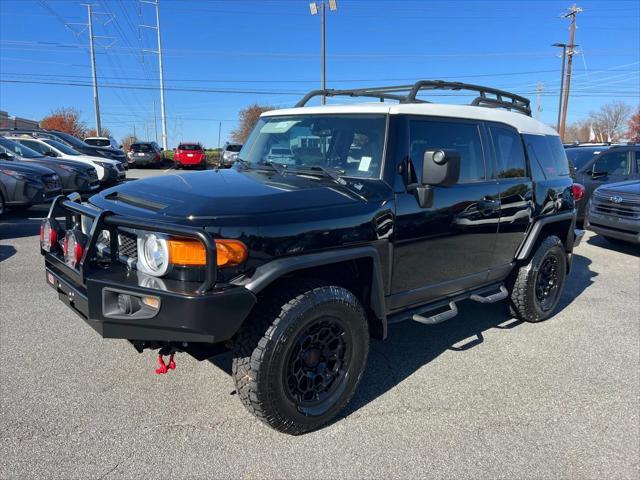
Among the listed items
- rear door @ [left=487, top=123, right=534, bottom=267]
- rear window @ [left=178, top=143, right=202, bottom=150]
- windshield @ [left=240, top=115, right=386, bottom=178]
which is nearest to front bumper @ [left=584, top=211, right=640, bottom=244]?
rear door @ [left=487, top=123, right=534, bottom=267]

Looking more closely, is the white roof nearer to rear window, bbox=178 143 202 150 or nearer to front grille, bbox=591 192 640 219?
front grille, bbox=591 192 640 219

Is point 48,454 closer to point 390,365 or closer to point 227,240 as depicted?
point 227,240

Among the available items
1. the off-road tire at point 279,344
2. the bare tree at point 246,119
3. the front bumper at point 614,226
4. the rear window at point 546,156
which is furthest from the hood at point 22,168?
the bare tree at point 246,119

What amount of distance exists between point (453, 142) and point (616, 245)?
23.3ft

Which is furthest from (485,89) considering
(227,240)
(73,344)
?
(73,344)

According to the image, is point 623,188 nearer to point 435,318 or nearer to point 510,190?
point 510,190

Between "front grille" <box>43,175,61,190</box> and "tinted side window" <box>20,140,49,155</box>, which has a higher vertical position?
"tinted side window" <box>20,140,49,155</box>

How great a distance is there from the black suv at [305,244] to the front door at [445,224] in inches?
0.5

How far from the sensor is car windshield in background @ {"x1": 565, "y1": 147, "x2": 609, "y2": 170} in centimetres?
1051

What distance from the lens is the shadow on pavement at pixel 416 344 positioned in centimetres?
349

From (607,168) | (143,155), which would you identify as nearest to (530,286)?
(607,168)

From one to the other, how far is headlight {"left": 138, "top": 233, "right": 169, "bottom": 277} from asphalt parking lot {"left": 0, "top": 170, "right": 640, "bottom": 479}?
1.01 meters

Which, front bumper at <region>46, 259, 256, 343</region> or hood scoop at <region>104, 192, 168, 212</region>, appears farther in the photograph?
hood scoop at <region>104, 192, 168, 212</region>

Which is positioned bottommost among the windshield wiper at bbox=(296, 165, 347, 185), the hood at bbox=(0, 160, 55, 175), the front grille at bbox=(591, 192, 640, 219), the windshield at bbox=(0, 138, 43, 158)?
the front grille at bbox=(591, 192, 640, 219)
